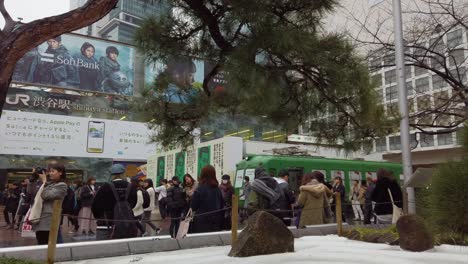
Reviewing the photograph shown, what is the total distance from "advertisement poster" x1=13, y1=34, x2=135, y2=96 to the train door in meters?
15.5

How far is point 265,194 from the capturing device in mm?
6191

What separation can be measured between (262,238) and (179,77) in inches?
80.6

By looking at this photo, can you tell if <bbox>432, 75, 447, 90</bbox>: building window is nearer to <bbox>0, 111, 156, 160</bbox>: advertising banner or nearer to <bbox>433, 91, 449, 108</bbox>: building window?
<bbox>433, 91, 449, 108</bbox>: building window

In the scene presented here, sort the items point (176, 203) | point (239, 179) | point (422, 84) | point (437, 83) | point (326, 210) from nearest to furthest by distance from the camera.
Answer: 1. point (326, 210)
2. point (176, 203)
3. point (437, 83)
4. point (422, 84)
5. point (239, 179)

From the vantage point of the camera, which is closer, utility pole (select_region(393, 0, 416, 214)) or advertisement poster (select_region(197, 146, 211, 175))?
utility pole (select_region(393, 0, 416, 214))

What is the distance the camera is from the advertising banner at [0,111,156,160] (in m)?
20.5

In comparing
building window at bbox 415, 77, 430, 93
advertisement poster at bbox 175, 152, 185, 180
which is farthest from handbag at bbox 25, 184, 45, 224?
advertisement poster at bbox 175, 152, 185, 180

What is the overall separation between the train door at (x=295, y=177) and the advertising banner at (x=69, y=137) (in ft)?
28.5

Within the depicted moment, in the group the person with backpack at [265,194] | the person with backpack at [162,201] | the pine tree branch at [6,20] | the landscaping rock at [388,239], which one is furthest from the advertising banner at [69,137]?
the pine tree branch at [6,20]

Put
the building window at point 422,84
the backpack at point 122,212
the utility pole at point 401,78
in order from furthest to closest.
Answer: the building window at point 422,84
the utility pole at point 401,78
the backpack at point 122,212

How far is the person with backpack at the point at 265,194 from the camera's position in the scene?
6199 mm

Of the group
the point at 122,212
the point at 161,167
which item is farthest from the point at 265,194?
the point at 161,167

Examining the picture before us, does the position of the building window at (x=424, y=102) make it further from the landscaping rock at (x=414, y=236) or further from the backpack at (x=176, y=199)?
the backpack at (x=176, y=199)

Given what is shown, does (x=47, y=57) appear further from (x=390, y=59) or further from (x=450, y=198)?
(x=450, y=198)
